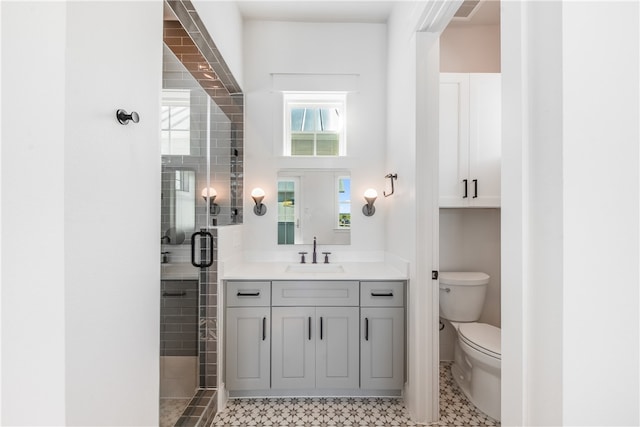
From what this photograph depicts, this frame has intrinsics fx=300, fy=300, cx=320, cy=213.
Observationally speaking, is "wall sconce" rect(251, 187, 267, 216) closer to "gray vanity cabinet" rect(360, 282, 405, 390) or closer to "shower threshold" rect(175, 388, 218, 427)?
"gray vanity cabinet" rect(360, 282, 405, 390)

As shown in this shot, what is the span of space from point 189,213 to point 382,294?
1327 millimetres

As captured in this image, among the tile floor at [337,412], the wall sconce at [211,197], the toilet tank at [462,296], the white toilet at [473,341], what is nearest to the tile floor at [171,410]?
the tile floor at [337,412]

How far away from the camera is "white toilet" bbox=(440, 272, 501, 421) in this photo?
1.83 meters

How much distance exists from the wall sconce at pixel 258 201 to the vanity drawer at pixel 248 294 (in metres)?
0.73

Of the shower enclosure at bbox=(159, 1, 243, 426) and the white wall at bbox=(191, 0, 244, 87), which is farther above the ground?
the white wall at bbox=(191, 0, 244, 87)

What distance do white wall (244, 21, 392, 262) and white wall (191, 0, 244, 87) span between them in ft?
0.60

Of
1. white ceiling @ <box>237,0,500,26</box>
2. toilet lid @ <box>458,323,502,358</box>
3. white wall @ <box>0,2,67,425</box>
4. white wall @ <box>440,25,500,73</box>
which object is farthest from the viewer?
white wall @ <box>440,25,500,73</box>

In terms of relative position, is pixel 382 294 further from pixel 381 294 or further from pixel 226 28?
pixel 226 28

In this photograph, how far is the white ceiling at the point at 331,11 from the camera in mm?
2346

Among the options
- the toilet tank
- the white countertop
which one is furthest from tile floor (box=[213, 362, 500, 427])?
the white countertop

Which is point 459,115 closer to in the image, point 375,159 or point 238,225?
point 375,159

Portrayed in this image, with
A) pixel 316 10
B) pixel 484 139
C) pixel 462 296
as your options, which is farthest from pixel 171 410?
pixel 316 10
